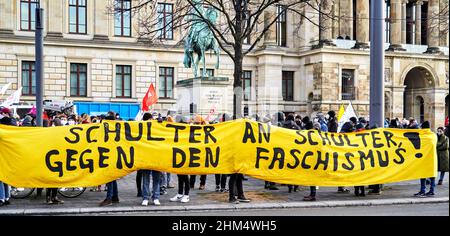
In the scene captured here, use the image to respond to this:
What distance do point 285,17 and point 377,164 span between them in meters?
39.4

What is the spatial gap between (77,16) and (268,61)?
16.8 meters

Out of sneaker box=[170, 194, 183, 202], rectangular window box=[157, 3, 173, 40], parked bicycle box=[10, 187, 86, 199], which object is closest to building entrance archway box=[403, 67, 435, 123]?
rectangular window box=[157, 3, 173, 40]

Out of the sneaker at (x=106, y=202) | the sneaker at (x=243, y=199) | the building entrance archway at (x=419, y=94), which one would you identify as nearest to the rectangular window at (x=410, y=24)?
the building entrance archway at (x=419, y=94)

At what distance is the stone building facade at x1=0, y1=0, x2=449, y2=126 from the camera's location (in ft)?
142

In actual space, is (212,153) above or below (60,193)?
above

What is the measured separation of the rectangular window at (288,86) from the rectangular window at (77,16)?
18.4 metres

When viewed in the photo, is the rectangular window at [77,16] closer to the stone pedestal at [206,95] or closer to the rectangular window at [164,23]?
the rectangular window at [164,23]

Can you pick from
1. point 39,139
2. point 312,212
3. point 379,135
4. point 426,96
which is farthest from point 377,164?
point 426,96

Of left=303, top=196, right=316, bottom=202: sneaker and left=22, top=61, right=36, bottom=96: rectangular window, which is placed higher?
left=22, top=61, right=36, bottom=96: rectangular window

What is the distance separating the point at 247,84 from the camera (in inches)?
1959

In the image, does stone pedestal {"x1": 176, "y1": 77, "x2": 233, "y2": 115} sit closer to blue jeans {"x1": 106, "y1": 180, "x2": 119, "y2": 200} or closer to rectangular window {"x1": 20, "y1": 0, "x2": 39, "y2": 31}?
blue jeans {"x1": 106, "y1": 180, "x2": 119, "y2": 200}

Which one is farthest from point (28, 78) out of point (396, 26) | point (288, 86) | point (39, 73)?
point (396, 26)

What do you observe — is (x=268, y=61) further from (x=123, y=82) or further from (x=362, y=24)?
(x=123, y=82)

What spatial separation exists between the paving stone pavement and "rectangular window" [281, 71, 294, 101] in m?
34.4
